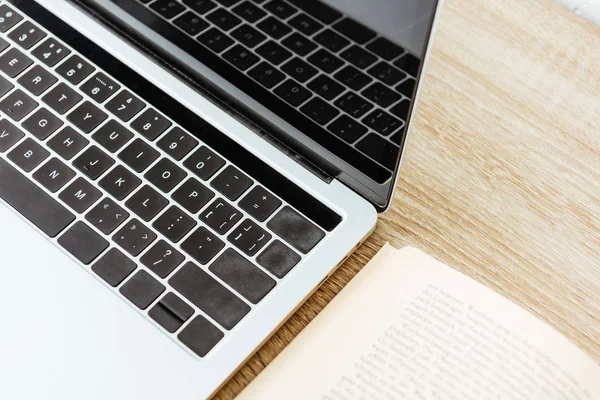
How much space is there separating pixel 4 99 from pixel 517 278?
0.43 meters

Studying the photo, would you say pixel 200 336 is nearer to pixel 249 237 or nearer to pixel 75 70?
pixel 249 237

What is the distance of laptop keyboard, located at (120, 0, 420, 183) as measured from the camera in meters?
0.38

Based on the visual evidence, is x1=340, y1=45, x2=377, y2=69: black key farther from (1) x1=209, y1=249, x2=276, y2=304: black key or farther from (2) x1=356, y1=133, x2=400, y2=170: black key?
(1) x1=209, y1=249, x2=276, y2=304: black key

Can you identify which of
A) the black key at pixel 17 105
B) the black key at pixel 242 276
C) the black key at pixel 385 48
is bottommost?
the black key at pixel 17 105

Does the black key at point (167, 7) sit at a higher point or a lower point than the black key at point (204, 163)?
higher

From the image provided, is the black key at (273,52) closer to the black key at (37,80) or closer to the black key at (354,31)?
the black key at (354,31)

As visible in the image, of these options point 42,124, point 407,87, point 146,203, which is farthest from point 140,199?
point 407,87

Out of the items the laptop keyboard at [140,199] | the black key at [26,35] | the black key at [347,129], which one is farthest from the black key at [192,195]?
the black key at [26,35]

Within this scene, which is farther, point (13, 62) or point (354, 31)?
point (13, 62)

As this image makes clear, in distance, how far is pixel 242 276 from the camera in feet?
1.38

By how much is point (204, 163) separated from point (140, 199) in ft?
0.18

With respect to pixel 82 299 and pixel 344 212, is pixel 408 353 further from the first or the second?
pixel 82 299

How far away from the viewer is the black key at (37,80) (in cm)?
51

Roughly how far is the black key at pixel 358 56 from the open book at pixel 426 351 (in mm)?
148
